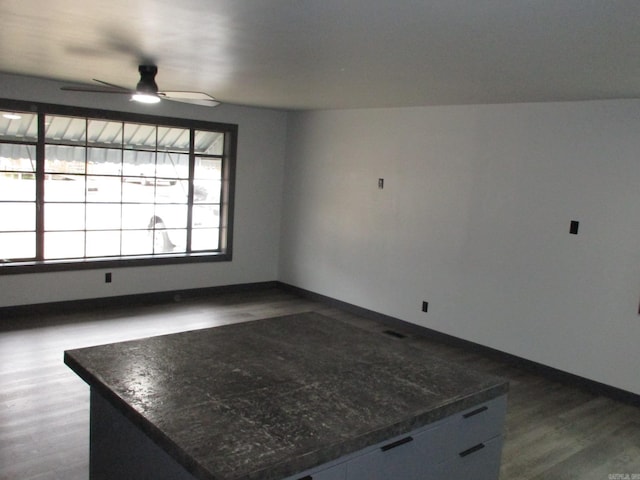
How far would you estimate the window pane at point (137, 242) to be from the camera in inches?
252

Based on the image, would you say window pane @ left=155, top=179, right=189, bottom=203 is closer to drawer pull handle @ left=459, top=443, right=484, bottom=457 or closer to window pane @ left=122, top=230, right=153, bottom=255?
window pane @ left=122, top=230, right=153, bottom=255

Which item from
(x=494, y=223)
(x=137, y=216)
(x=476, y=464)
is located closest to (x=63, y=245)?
(x=137, y=216)

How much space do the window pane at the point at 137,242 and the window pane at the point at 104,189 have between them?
0.44 meters

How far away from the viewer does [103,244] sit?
623cm

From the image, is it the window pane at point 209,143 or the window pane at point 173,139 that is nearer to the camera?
the window pane at point 173,139

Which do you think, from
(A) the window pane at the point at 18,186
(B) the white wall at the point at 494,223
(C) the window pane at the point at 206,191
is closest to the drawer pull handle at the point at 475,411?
(B) the white wall at the point at 494,223

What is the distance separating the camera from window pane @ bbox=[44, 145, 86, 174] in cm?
570

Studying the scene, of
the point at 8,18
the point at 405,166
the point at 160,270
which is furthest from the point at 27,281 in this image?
the point at 405,166

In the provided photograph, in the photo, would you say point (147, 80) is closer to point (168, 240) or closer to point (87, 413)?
point (87, 413)

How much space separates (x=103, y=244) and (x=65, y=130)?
129 cm

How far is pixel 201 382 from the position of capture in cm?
190

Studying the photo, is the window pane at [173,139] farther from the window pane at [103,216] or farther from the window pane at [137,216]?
the window pane at [103,216]

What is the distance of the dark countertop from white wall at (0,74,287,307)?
399cm

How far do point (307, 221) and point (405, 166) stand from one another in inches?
69.3
